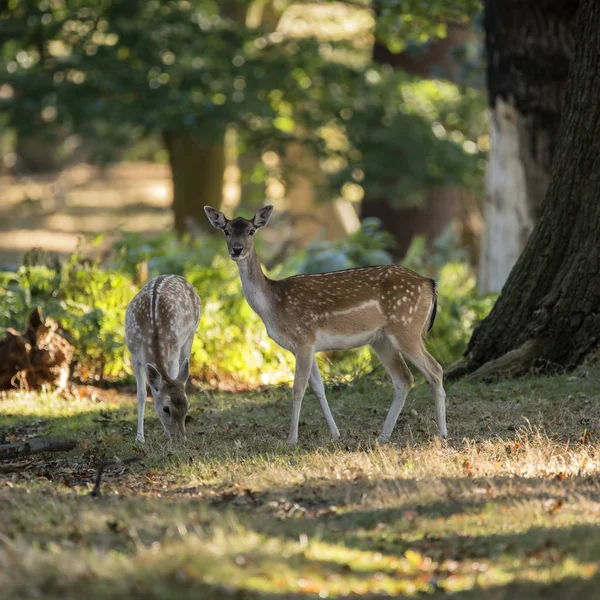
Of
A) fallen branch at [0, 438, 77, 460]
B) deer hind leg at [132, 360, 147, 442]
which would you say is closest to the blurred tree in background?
deer hind leg at [132, 360, 147, 442]

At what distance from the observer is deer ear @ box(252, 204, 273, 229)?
9.17m

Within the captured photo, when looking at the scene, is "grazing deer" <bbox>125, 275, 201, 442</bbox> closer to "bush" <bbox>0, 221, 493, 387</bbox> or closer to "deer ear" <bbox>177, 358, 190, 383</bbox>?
"deer ear" <bbox>177, 358, 190, 383</bbox>

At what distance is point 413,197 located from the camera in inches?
770

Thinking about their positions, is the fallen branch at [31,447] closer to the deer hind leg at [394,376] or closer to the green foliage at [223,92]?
the deer hind leg at [394,376]

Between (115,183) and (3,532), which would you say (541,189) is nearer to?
(3,532)

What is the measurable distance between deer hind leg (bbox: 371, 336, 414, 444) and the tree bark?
37.9ft

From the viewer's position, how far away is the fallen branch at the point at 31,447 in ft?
27.2

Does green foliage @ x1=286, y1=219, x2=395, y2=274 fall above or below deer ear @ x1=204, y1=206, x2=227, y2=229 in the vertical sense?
below

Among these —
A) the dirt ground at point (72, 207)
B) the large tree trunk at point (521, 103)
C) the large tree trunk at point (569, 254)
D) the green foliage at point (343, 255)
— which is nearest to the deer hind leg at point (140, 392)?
the large tree trunk at point (569, 254)

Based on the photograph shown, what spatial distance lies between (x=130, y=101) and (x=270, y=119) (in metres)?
2.34

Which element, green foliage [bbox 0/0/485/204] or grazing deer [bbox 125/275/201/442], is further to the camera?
green foliage [bbox 0/0/485/204]

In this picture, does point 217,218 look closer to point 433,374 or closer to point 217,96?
point 433,374

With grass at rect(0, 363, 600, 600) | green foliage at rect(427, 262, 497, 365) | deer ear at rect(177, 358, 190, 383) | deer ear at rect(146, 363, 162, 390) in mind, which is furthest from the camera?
green foliage at rect(427, 262, 497, 365)

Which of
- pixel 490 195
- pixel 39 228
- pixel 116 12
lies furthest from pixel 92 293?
pixel 39 228
